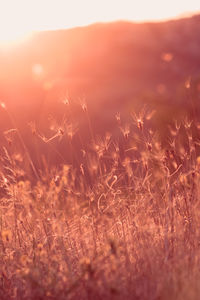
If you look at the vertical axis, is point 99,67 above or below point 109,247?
below

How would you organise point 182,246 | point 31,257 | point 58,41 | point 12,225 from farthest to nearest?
point 58,41 < point 12,225 < point 31,257 < point 182,246

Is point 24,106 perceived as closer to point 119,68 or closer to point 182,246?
point 119,68

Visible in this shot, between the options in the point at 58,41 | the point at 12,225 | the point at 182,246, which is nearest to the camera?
the point at 182,246

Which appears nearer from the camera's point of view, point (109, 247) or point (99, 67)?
point (109, 247)

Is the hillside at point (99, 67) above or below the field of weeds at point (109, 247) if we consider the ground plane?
below

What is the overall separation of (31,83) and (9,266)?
29637 mm

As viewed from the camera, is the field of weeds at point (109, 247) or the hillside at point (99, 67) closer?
the field of weeds at point (109, 247)

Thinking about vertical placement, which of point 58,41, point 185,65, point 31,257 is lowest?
point 185,65

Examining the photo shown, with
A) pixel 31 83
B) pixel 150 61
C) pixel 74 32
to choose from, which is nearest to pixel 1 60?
pixel 31 83

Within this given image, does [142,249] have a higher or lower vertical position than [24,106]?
A: higher

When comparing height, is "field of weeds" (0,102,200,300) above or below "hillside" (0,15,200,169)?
above

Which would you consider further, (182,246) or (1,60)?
(1,60)

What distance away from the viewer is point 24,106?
2975 cm

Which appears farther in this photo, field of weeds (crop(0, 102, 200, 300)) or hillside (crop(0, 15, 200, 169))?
hillside (crop(0, 15, 200, 169))
